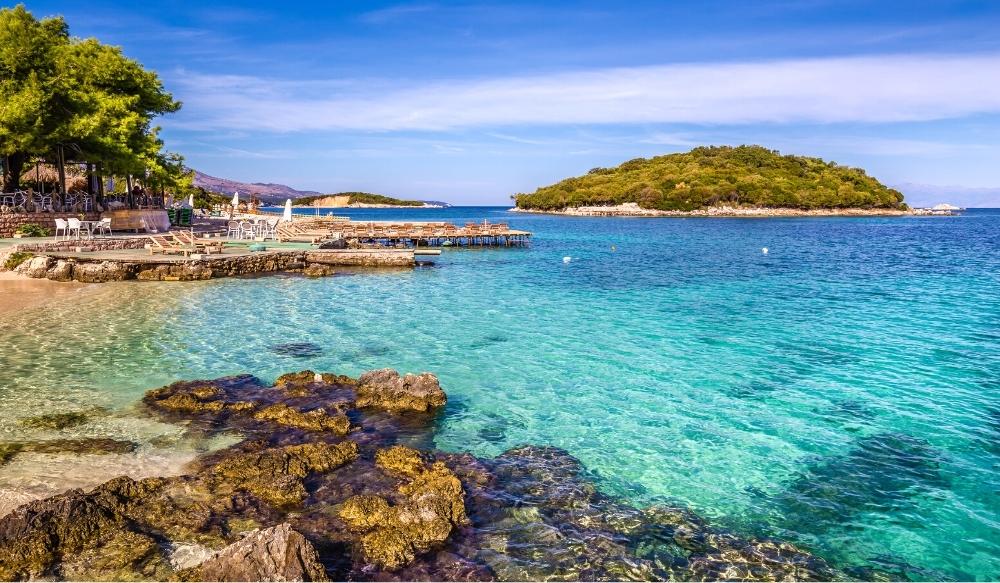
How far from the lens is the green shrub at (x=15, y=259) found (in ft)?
72.9

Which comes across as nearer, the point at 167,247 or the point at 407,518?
the point at 407,518

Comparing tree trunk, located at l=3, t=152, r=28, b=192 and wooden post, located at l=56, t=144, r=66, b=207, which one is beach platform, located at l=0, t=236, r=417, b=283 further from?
tree trunk, located at l=3, t=152, r=28, b=192

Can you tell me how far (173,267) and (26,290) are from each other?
4948mm

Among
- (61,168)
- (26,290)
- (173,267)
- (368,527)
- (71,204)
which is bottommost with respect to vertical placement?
(368,527)

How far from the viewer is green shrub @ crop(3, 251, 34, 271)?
72.9 feet

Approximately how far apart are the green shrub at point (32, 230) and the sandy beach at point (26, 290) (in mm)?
6008

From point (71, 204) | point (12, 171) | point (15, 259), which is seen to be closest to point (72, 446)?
point (15, 259)

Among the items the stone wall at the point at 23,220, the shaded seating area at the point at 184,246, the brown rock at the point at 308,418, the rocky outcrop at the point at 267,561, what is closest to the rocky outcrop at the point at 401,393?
the brown rock at the point at 308,418

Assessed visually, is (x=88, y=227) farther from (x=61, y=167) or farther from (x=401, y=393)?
(x=401, y=393)

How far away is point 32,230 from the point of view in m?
26.9

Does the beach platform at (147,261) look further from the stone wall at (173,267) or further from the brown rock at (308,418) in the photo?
the brown rock at (308,418)

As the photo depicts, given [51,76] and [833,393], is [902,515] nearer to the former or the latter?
[833,393]

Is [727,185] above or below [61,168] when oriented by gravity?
above

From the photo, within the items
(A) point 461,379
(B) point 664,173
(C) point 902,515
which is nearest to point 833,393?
(C) point 902,515
